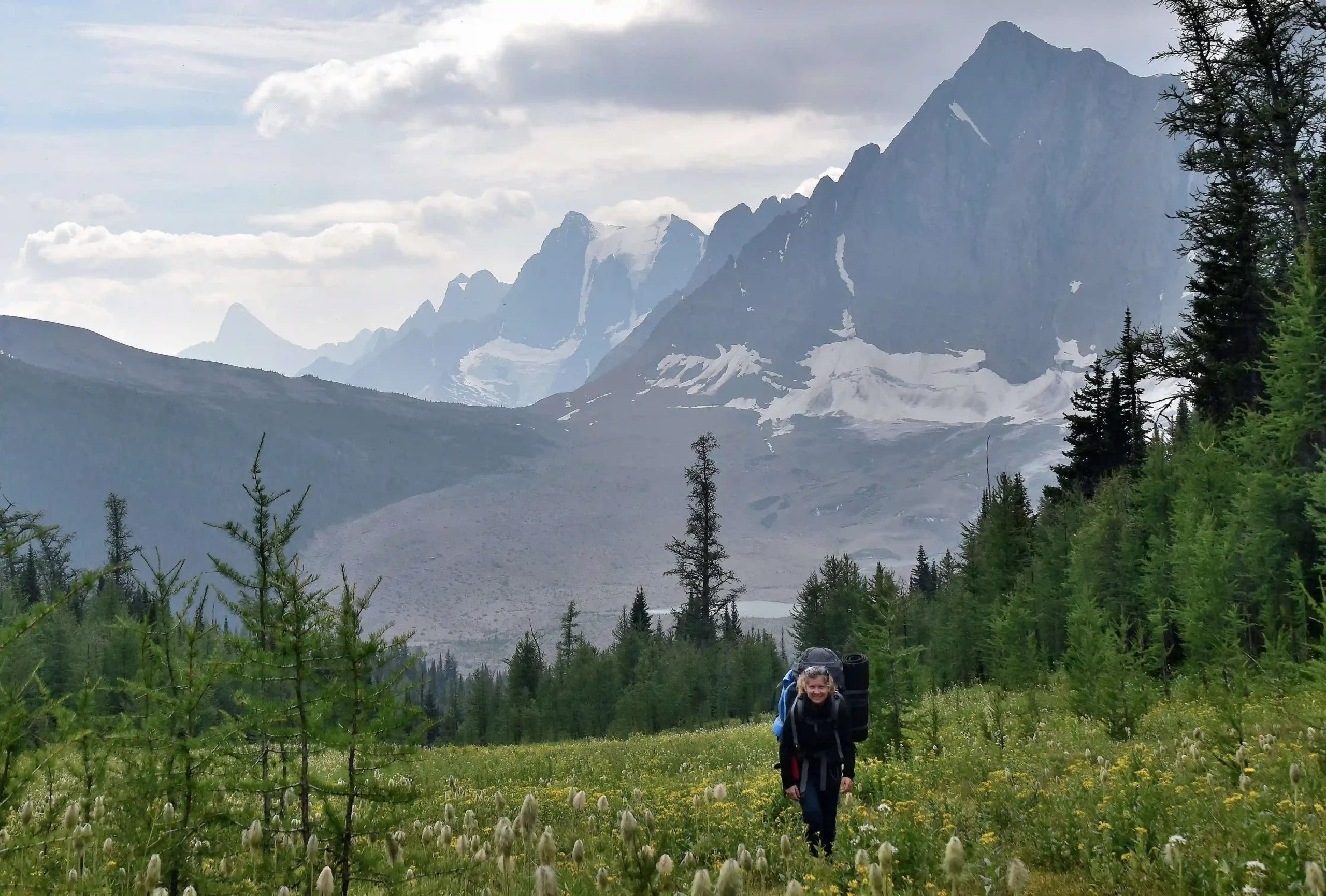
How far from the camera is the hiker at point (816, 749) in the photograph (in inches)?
324

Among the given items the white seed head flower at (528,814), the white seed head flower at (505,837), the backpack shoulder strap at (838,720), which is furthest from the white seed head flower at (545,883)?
the backpack shoulder strap at (838,720)

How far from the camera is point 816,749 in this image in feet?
27.1

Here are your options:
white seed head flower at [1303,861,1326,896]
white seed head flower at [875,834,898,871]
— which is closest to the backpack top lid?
white seed head flower at [875,834,898,871]

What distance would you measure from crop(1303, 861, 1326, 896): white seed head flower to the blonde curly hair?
416 centimetres

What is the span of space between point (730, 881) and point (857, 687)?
468 centimetres

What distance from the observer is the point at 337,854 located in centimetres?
580

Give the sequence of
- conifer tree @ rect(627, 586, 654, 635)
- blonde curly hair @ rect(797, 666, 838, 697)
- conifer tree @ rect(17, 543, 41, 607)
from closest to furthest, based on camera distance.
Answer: blonde curly hair @ rect(797, 666, 838, 697), conifer tree @ rect(17, 543, 41, 607), conifer tree @ rect(627, 586, 654, 635)

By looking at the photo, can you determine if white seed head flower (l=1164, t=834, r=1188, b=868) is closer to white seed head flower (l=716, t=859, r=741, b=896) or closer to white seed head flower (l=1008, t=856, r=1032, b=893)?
white seed head flower (l=1008, t=856, r=1032, b=893)

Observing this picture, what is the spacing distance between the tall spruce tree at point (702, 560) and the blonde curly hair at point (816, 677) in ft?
199

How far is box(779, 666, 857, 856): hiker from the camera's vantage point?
8242 mm

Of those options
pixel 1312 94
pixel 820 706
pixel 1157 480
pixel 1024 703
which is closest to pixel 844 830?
pixel 820 706

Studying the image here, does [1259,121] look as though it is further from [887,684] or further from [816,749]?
[816,749]

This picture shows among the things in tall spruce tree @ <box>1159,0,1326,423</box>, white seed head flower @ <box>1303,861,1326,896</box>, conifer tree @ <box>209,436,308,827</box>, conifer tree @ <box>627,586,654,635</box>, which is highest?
tall spruce tree @ <box>1159,0,1326,423</box>

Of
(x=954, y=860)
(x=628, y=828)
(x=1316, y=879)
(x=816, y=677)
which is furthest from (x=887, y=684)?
(x=1316, y=879)
